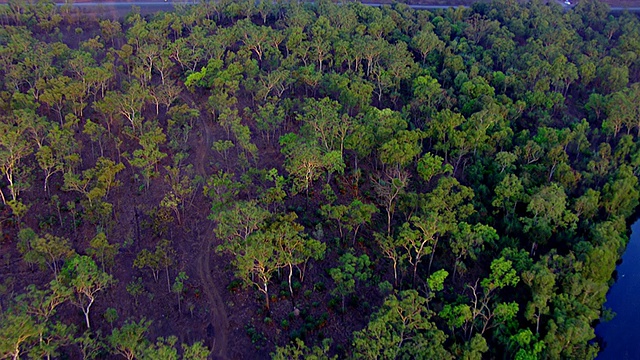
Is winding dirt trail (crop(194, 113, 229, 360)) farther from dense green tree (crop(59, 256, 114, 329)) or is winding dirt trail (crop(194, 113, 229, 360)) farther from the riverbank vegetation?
dense green tree (crop(59, 256, 114, 329))

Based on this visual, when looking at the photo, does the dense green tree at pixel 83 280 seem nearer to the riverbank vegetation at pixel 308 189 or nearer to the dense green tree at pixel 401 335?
the riverbank vegetation at pixel 308 189

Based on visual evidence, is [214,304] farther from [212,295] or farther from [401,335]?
[401,335]

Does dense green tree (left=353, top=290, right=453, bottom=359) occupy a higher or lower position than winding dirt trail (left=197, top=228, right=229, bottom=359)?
higher

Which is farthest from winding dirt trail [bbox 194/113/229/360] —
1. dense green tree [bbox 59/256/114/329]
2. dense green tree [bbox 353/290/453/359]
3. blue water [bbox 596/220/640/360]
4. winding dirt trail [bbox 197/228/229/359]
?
blue water [bbox 596/220/640/360]

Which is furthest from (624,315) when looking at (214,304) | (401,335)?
(214,304)

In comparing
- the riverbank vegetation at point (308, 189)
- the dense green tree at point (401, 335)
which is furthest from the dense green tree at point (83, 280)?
the dense green tree at point (401, 335)

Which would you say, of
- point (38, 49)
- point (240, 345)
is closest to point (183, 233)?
point (240, 345)
